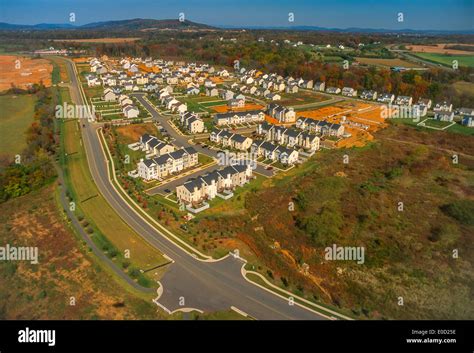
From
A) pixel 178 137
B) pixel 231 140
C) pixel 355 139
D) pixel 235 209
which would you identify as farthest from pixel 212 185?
pixel 355 139

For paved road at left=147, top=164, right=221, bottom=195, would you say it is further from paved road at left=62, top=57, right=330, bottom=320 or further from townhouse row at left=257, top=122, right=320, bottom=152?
townhouse row at left=257, top=122, right=320, bottom=152

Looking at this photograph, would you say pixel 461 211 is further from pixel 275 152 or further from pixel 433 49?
pixel 433 49

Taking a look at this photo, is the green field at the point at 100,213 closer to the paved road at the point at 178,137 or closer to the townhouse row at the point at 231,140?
the paved road at the point at 178,137

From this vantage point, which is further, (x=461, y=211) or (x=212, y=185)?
(x=212, y=185)

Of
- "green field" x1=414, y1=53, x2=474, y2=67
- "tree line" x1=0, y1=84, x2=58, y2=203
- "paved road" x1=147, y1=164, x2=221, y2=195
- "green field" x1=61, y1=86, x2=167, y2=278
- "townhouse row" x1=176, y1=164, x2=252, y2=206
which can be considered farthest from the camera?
"green field" x1=414, y1=53, x2=474, y2=67

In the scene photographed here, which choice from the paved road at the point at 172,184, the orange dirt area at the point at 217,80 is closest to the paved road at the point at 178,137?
the paved road at the point at 172,184

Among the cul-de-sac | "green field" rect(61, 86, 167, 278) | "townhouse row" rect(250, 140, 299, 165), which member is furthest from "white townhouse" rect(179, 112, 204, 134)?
"green field" rect(61, 86, 167, 278)

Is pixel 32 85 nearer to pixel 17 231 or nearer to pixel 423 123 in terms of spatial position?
pixel 17 231

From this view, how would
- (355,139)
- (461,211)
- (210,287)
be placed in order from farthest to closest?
1. (355,139)
2. (461,211)
3. (210,287)
